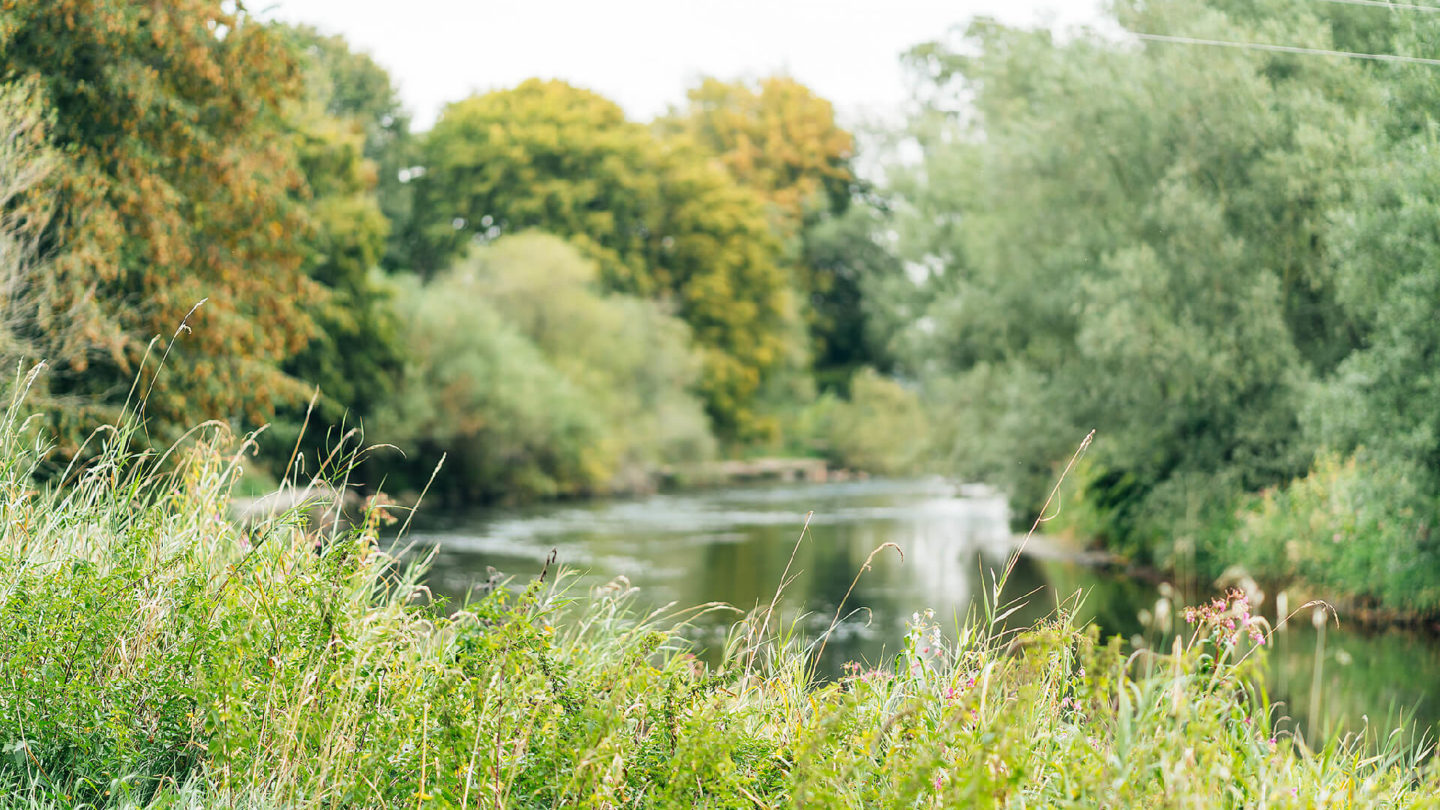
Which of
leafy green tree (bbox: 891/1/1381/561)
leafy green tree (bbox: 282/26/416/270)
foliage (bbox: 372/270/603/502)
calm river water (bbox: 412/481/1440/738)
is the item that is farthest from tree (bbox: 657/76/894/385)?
leafy green tree (bbox: 891/1/1381/561)

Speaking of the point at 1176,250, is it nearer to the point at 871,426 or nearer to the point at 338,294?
the point at 338,294

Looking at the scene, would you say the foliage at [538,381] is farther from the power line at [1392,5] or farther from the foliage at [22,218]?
the power line at [1392,5]

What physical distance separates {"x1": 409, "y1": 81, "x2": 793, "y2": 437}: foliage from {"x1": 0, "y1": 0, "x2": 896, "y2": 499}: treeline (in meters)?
0.12

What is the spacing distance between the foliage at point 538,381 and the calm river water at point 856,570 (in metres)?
2.00

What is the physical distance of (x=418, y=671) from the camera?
3955 mm

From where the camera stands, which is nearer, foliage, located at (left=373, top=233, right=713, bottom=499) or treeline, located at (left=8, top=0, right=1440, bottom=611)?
treeline, located at (left=8, top=0, right=1440, bottom=611)

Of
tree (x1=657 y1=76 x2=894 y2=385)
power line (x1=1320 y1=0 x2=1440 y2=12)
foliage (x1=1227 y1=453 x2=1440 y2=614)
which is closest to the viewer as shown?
power line (x1=1320 y1=0 x2=1440 y2=12)

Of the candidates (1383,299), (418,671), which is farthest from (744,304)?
(418,671)

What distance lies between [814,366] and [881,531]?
30.6 metres

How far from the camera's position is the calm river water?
33.6 ft

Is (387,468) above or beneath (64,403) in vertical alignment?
beneath

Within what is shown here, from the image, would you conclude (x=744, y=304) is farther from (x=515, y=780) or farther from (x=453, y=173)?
(x=515, y=780)

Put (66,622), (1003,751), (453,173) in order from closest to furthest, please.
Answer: (1003,751)
(66,622)
(453,173)

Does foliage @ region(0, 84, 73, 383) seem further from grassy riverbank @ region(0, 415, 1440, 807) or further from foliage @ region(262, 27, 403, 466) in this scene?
foliage @ region(262, 27, 403, 466)
